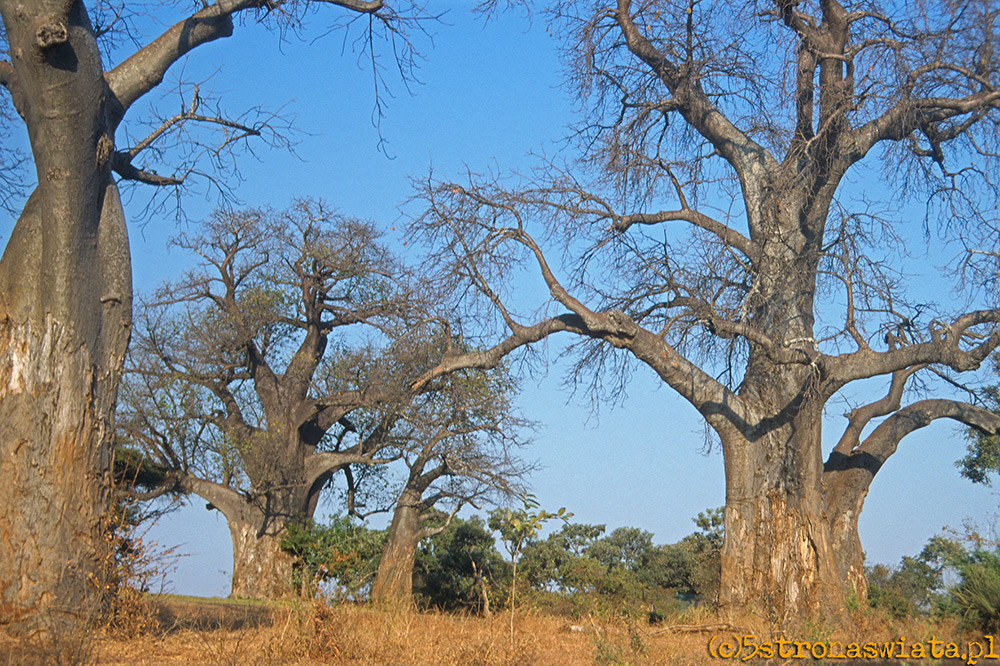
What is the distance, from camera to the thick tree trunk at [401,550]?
15211mm

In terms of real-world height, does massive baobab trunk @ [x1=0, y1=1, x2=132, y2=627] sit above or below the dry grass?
above

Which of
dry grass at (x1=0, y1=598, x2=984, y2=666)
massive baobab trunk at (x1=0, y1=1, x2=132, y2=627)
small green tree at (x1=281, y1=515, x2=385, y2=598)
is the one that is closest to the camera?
dry grass at (x1=0, y1=598, x2=984, y2=666)

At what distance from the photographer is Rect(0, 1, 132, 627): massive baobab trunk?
19.3ft

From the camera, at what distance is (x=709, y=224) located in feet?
35.3

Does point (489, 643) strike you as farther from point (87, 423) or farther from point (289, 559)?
point (289, 559)

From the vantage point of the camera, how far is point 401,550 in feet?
53.0

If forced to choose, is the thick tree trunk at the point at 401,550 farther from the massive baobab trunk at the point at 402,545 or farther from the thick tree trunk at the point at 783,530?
the thick tree trunk at the point at 783,530

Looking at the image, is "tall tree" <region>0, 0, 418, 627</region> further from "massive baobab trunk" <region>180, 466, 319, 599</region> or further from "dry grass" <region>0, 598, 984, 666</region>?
"massive baobab trunk" <region>180, 466, 319, 599</region>

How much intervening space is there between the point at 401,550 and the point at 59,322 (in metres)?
10.9

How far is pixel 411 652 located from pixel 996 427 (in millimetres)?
8856

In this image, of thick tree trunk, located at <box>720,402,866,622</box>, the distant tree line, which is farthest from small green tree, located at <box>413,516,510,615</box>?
thick tree trunk, located at <box>720,402,866,622</box>

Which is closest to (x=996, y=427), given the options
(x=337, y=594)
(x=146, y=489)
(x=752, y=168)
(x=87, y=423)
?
(x=752, y=168)

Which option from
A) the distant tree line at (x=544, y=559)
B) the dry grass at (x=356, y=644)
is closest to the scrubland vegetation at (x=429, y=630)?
the dry grass at (x=356, y=644)

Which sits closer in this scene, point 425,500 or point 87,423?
point 87,423
